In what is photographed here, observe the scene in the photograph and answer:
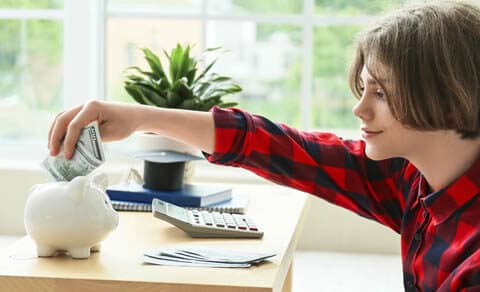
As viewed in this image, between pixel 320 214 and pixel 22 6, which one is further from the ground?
pixel 22 6

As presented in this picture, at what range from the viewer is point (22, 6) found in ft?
12.7

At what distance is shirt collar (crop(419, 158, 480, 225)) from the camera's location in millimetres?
1497

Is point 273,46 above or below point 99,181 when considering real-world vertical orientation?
above

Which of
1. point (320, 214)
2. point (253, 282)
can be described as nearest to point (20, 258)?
point (253, 282)

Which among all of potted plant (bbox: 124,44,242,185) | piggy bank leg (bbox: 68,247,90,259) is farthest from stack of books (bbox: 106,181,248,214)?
piggy bank leg (bbox: 68,247,90,259)

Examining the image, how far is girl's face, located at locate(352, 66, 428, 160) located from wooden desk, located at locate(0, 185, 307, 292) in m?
0.28

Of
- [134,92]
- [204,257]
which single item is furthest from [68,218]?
[134,92]

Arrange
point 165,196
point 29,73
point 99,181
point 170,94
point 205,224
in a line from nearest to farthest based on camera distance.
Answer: point 99,181 → point 205,224 → point 165,196 → point 170,94 → point 29,73

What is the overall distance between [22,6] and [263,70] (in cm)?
109

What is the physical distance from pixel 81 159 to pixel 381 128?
0.53 metres

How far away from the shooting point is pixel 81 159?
158cm

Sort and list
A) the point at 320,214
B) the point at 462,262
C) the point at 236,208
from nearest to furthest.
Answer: the point at 462,262
the point at 236,208
the point at 320,214

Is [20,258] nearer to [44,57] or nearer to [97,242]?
[97,242]

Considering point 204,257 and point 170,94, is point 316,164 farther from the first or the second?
point 170,94
